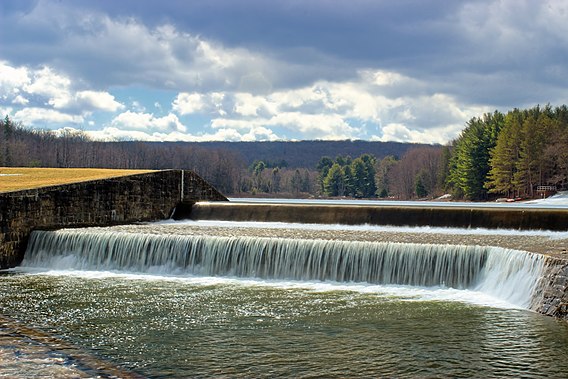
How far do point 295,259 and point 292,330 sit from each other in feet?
18.3

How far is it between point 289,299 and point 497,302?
12.7 ft

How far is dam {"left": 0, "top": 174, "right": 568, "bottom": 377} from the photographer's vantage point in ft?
25.9

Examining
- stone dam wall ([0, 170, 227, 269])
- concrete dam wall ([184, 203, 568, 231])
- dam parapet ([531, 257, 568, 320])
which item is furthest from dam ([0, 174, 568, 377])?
stone dam wall ([0, 170, 227, 269])

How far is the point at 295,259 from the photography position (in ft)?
49.0

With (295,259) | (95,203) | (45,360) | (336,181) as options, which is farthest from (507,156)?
(336,181)

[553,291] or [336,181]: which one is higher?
[336,181]

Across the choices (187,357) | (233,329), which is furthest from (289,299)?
(187,357)

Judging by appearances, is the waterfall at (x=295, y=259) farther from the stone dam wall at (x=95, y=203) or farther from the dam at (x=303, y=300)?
the stone dam wall at (x=95, y=203)

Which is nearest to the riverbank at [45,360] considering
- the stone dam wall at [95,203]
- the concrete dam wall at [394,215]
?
the stone dam wall at [95,203]

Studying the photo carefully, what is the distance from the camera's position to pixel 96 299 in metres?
11.9

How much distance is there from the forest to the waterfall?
177ft

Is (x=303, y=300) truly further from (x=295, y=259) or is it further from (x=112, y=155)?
(x=112, y=155)

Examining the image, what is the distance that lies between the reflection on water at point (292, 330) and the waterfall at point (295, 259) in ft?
2.33

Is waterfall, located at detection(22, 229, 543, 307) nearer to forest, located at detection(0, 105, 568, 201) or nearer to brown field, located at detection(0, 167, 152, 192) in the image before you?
brown field, located at detection(0, 167, 152, 192)
